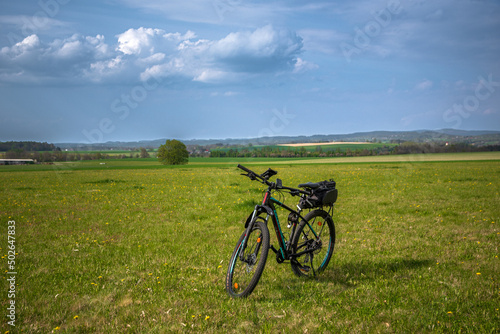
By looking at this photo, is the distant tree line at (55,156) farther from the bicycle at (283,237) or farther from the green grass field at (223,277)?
the bicycle at (283,237)

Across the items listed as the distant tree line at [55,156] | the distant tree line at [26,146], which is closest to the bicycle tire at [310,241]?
the distant tree line at [55,156]

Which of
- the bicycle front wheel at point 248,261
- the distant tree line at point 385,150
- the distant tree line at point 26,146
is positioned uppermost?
the distant tree line at point 26,146

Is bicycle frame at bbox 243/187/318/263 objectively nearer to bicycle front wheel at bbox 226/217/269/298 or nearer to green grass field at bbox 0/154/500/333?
bicycle front wheel at bbox 226/217/269/298

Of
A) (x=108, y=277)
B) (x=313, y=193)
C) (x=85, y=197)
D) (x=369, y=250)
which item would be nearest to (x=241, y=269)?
(x=313, y=193)

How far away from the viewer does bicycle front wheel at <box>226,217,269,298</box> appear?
5.15 m

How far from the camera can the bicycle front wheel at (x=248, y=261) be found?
16.9 feet

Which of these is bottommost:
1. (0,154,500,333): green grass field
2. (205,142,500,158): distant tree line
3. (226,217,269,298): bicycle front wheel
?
(0,154,500,333): green grass field

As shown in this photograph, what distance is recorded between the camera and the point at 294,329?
4.60m

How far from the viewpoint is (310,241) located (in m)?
6.32

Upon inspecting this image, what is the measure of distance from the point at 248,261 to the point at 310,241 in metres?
1.50

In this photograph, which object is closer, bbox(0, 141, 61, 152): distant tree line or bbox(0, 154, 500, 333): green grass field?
bbox(0, 154, 500, 333): green grass field

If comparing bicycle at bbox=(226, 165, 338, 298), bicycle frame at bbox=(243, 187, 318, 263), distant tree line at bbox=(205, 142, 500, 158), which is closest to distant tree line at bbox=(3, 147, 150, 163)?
distant tree line at bbox=(205, 142, 500, 158)

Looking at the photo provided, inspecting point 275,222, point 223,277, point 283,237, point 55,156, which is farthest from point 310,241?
point 55,156

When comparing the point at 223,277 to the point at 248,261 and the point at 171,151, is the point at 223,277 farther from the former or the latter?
the point at 171,151
